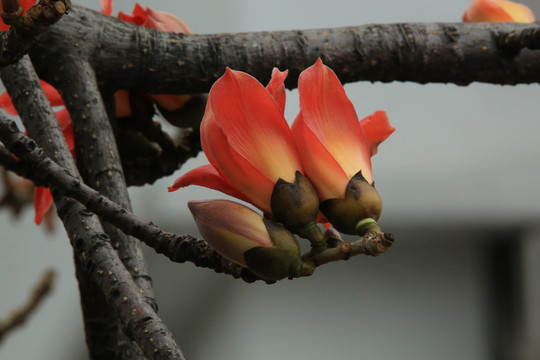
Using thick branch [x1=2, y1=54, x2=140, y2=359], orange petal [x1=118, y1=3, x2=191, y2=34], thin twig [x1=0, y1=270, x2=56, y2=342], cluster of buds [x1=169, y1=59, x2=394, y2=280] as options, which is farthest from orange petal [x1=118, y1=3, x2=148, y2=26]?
thin twig [x1=0, y1=270, x2=56, y2=342]

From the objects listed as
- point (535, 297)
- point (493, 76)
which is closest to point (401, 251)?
point (535, 297)

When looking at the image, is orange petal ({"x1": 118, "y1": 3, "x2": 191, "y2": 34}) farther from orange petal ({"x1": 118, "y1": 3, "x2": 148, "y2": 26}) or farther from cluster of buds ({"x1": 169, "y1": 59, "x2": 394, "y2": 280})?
cluster of buds ({"x1": 169, "y1": 59, "x2": 394, "y2": 280})

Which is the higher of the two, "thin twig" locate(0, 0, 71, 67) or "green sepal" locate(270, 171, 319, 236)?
"thin twig" locate(0, 0, 71, 67)

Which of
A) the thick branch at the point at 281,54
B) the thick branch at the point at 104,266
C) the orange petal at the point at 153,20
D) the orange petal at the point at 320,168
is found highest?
the orange petal at the point at 153,20

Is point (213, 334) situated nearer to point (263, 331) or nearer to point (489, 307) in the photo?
point (263, 331)

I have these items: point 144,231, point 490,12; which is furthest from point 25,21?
point 490,12

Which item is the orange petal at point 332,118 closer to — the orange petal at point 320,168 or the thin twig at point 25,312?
the orange petal at point 320,168

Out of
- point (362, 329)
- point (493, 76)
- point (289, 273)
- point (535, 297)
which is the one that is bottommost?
point (289, 273)

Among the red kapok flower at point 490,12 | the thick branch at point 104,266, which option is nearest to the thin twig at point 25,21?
the thick branch at point 104,266
